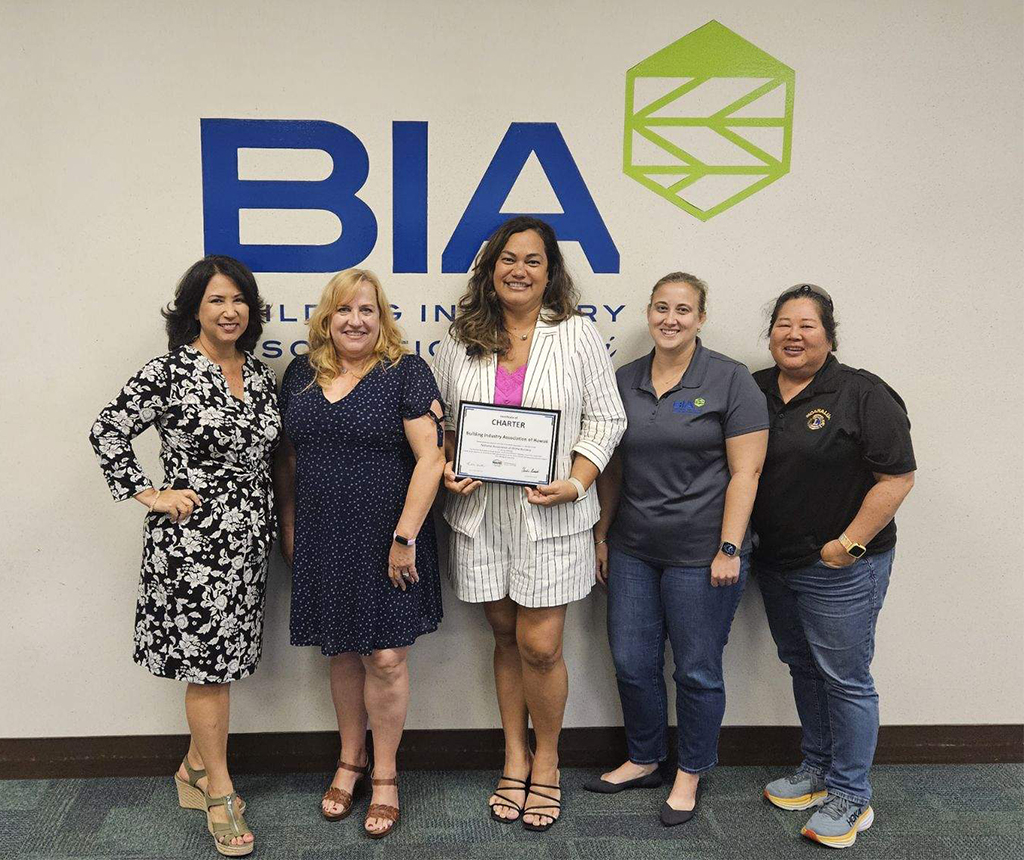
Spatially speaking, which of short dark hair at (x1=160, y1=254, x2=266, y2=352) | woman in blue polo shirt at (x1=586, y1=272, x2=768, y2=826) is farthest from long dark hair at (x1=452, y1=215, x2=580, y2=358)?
short dark hair at (x1=160, y1=254, x2=266, y2=352)

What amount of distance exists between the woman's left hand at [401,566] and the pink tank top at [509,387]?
0.48 meters

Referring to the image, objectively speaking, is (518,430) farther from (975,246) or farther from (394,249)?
(975,246)

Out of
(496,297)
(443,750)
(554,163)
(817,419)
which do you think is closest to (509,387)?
(496,297)

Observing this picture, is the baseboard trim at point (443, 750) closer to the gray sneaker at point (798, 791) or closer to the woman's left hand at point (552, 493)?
the gray sneaker at point (798, 791)

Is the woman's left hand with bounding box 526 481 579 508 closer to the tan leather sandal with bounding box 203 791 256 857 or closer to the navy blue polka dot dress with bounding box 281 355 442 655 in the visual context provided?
the navy blue polka dot dress with bounding box 281 355 442 655

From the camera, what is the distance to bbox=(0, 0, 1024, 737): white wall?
236 cm

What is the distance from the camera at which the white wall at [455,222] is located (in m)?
2.36

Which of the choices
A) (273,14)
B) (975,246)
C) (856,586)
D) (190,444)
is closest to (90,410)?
(190,444)

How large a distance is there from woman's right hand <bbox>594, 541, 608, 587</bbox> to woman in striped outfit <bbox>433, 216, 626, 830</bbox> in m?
0.14

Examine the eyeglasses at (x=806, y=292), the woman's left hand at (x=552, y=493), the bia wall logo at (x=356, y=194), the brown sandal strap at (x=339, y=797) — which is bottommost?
the brown sandal strap at (x=339, y=797)

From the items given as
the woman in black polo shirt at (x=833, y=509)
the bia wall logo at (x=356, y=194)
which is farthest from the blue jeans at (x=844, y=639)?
the bia wall logo at (x=356, y=194)

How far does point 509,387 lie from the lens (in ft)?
7.26

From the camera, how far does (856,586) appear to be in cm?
224

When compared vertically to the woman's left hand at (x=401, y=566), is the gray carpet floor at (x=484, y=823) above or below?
below
